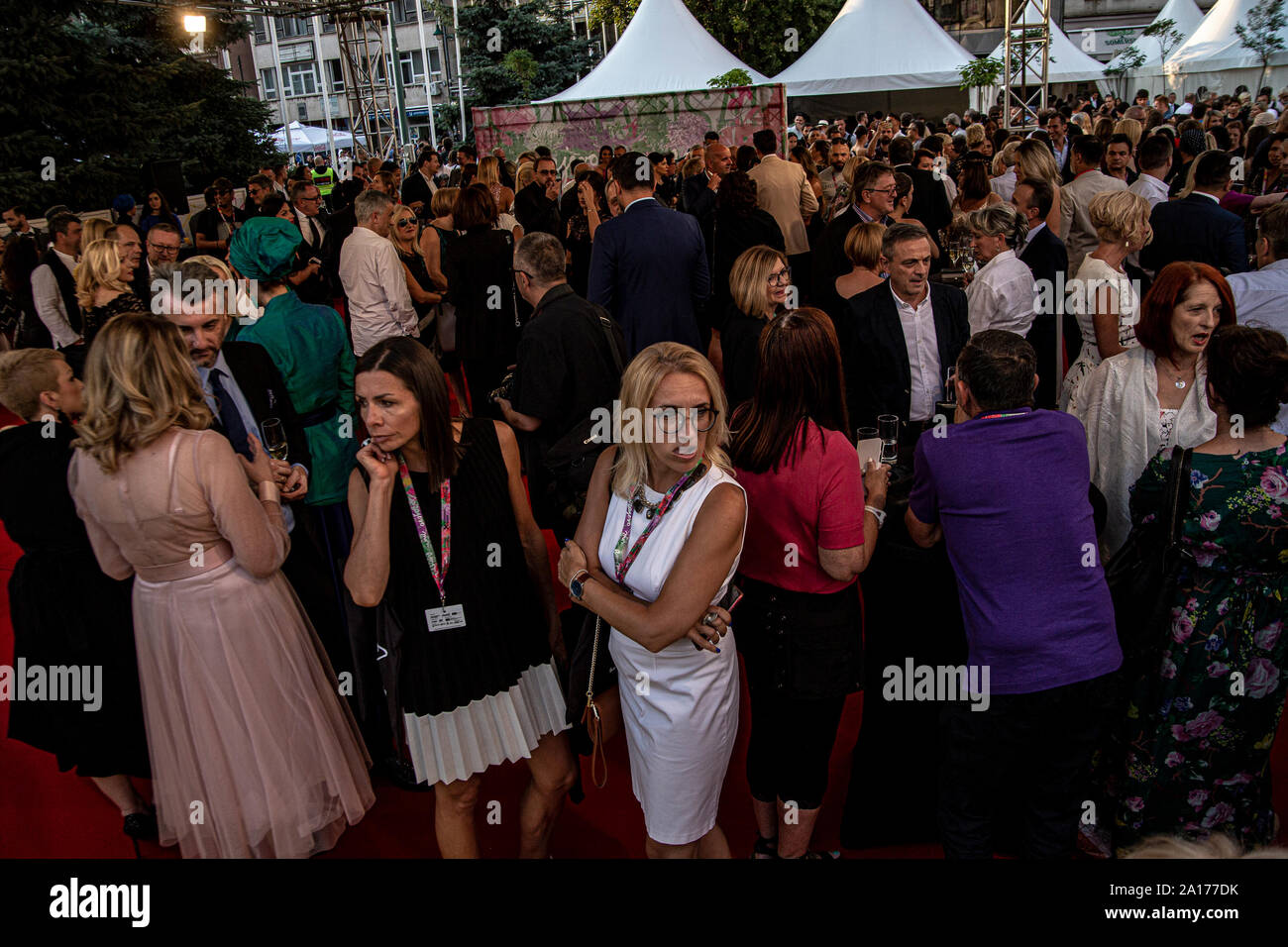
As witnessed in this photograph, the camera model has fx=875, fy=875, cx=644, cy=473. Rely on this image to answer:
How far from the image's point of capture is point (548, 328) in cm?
342

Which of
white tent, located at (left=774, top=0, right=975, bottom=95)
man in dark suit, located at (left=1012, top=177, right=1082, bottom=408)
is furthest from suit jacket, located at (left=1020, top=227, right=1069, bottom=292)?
white tent, located at (left=774, top=0, right=975, bottom=95)

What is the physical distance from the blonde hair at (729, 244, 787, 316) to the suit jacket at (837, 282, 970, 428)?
0.36m

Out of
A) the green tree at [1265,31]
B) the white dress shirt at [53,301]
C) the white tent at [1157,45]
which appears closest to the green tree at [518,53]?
the white tent at [1157,45]

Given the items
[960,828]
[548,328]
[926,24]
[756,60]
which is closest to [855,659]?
[960,828]

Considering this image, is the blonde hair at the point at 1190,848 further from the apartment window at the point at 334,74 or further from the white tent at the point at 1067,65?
the apartment window at the point at 334,74

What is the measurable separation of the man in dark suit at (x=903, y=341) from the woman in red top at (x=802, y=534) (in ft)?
4.01

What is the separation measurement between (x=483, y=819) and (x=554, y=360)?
1699 mm

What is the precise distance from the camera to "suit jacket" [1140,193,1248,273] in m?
4.40

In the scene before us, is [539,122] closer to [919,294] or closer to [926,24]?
[926,24]

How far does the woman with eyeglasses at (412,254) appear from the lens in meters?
6.25

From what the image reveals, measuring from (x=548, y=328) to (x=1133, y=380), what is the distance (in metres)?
2.03

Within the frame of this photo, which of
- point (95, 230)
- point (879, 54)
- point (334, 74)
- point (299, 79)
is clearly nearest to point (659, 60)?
point (879, 54)

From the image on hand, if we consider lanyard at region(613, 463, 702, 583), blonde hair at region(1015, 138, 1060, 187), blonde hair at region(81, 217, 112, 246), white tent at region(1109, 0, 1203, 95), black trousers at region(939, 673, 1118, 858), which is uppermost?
white tent at region(1109, 0, 1203, 95)

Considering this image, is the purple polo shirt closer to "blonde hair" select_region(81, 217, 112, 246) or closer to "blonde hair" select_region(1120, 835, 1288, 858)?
"blonde hair" select_region(1120, 835, 1288, 858)
